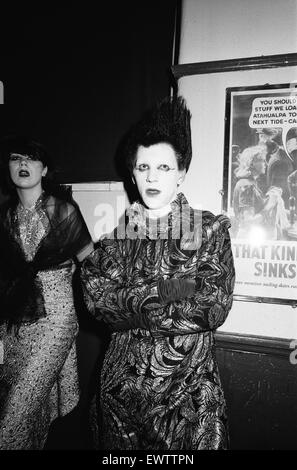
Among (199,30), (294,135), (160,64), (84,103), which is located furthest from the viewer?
(84,103)

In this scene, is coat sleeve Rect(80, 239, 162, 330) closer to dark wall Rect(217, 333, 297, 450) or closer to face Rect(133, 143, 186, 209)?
face Rect(133, 143, 186, 209)

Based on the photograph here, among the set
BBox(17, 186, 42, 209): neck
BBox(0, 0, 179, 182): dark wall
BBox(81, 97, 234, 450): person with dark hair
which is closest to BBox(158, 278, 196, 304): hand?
BBox(81, 97, 234, 450): person with dark hair

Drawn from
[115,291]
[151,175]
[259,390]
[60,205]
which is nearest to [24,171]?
[60,205]

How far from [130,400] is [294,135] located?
1417 mm

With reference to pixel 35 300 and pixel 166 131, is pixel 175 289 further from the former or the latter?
pixel 35 300

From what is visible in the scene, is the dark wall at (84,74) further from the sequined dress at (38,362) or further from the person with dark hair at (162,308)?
the person with dark hair at (162,308)

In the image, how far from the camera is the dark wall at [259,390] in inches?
69.4

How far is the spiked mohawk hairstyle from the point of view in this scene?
1.41 m

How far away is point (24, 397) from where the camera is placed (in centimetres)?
157

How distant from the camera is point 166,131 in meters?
1.41

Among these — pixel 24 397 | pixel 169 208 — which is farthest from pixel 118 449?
pixel 169 208

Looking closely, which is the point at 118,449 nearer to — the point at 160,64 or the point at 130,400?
the point at 130,400

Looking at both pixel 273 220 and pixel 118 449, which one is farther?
pixel 273 220

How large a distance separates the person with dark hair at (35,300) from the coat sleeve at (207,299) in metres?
0.72
